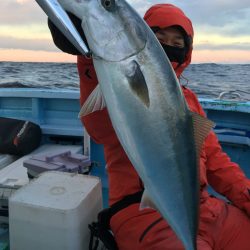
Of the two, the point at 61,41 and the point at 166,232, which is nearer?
the point at 61,41

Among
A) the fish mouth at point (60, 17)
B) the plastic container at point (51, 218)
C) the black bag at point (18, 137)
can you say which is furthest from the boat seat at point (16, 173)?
the fish mouth at point (60, 17)

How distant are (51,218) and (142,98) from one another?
1.23m

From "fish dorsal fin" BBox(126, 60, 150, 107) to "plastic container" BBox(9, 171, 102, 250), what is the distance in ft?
3.73

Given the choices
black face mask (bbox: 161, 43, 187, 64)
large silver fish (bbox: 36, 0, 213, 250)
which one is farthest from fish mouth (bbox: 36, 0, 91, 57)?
black face mask (bbox: 161, 43, 187, 64)

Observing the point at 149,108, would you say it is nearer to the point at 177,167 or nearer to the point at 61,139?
the point at 177,167

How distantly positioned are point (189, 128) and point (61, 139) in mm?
3618

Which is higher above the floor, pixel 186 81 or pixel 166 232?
pixel 186 81

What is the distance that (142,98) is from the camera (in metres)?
1.71

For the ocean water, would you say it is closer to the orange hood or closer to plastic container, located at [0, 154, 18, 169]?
the orange hood

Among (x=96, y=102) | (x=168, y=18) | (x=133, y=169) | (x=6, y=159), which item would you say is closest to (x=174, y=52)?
(x=168, y=18)

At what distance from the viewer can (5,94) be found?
552 centimetres

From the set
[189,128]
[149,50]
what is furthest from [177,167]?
[149,50]

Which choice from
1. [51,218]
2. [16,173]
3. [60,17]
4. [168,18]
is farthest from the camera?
[16,173]

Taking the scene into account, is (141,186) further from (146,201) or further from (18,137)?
(18,137)
